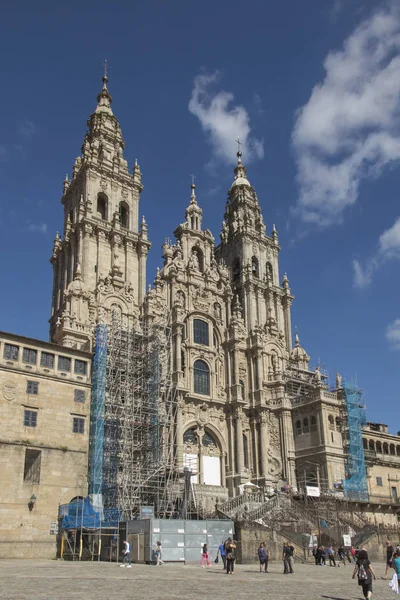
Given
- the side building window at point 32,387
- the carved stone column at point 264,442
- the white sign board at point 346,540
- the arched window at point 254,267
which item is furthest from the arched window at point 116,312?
the white sign board at point 346,540

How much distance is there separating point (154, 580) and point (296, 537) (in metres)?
21.6

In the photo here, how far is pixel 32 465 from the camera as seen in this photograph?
4559cm

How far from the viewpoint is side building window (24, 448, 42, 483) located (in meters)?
45.0

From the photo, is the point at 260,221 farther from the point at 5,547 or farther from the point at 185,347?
the point at 5,547

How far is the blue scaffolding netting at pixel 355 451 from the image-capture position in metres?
59.8

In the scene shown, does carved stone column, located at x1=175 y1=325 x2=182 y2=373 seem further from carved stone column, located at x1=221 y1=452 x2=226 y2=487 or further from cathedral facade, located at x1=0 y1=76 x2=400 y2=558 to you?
carved stone column, located at x1=221 y1=452 x2=226 y2=487

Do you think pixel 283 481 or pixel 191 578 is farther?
pixel 283 481

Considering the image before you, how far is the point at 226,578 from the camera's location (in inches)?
1124

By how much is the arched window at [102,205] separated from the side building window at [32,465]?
28674mm

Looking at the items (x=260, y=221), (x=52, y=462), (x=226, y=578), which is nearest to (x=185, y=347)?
(x=52, y=462)

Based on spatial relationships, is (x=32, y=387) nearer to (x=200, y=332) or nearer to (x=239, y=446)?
(x=200, y=332)

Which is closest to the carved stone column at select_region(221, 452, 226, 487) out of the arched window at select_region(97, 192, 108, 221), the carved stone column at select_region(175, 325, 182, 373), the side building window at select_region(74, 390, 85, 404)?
the carved stone column at select_region(175, 325, 182, 373)

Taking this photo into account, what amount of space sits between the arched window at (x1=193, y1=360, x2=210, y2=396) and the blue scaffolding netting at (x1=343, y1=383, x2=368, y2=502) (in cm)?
1482

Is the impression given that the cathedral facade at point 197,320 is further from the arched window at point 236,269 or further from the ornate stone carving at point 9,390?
the ornate stone carving at point 9,390
